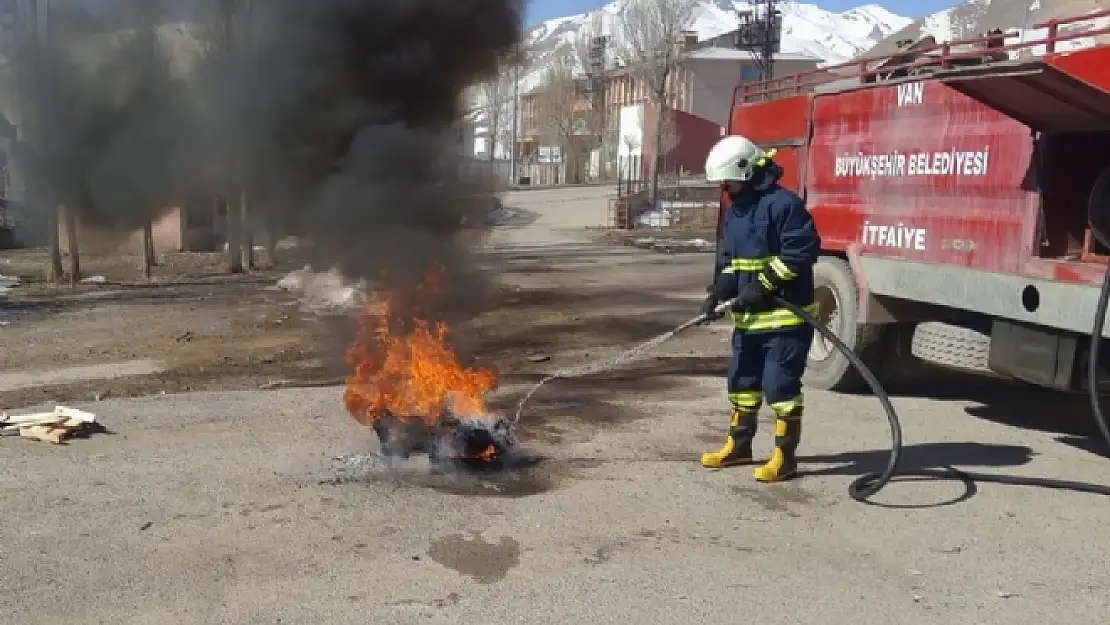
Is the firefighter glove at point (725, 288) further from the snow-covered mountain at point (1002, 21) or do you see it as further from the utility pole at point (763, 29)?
the utility pole at point (763, 29)

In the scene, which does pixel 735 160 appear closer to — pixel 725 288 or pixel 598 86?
pixel 725 288

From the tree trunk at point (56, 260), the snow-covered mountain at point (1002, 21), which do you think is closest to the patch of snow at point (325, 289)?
the tree trunk at point (56, 260)

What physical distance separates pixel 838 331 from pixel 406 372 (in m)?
3.72

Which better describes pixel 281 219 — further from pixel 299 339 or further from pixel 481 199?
pixel 299 339

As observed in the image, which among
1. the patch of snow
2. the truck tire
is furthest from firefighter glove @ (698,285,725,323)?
the patch of snow

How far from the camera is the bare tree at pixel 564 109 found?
202 feet

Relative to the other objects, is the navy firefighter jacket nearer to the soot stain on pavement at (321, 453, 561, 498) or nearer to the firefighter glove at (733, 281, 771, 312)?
the firefighter glove at (733, 281, 771, 312)

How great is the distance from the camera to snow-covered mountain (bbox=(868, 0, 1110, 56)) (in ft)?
19.8

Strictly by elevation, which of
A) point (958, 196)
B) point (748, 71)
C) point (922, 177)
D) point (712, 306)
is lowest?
point (712, 306)

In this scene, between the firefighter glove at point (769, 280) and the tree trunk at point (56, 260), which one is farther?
the tree trunk at point (56, 260)

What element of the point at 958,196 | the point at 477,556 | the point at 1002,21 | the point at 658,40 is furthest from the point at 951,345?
the point at 1002,21

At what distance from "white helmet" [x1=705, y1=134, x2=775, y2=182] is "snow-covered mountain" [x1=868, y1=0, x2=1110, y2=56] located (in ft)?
6.48

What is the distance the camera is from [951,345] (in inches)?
264

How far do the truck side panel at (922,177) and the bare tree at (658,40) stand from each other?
Answer: 3351cm
